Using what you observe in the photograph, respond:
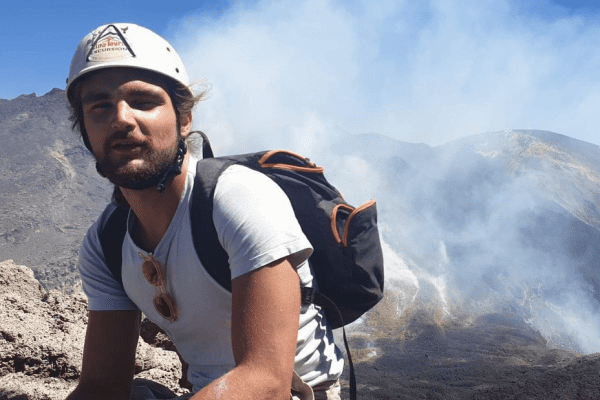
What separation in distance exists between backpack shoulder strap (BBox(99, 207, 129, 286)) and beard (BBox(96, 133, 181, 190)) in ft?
0.99

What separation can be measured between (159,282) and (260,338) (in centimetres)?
53

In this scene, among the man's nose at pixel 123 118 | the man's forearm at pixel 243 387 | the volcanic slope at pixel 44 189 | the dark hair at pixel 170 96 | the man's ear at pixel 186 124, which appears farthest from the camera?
the volcanic slope at pixel 44 189

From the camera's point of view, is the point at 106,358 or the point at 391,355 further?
the point at 391,355

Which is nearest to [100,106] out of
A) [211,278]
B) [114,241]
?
[114,241]

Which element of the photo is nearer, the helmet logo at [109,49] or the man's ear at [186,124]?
the helmet logo at [109,49]

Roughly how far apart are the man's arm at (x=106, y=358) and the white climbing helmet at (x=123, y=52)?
1041 millimetres

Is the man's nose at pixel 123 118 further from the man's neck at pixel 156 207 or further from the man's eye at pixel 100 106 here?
the man's neck at pixel 156 207

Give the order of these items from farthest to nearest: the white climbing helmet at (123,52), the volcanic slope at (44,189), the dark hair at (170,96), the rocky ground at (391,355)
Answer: the volcanic slope at (44,189), the rocky ground at (391,355), the dark hair at (170,96), the white climbing helmet at (123,52)

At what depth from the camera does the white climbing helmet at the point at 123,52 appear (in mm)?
1780

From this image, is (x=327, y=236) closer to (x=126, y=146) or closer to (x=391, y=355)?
(x=126, y=146)

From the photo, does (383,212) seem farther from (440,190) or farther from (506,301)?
A: (506,301)

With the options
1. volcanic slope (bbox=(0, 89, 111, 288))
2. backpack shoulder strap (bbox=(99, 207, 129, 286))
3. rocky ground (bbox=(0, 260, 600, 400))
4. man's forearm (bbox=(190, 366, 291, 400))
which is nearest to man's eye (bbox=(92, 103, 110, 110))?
backpack shoulder strap (bbox=(99, 207, 129, 286))

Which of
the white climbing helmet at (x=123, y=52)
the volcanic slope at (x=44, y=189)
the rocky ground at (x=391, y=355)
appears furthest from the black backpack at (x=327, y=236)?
the volcanic slope at (x=44, y=189)

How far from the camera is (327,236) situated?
1825 mm
